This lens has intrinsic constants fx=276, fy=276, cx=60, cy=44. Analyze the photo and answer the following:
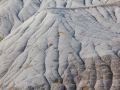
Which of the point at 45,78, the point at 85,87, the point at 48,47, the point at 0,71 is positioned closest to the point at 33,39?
the point at 48,47

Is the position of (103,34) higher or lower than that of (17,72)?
lower

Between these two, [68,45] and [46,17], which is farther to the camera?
[46,17]

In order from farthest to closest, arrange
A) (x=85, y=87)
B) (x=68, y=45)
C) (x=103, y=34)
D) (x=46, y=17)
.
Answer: (x=46, y=17)
(x=103, y=34)
(x=68, y=45)
(x=85, y=87)

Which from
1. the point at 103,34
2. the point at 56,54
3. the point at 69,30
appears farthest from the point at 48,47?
the point at 103,34

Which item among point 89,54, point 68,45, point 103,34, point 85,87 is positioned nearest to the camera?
point 85,87

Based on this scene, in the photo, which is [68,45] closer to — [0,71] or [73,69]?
[73,69]

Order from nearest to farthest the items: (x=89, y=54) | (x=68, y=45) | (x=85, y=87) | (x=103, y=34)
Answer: (x=85, y=87)
(x=89, y=54)
(x=68, y=45)
(x=103, y=34)

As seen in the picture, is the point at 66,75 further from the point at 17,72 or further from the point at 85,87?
the point at 17,72
